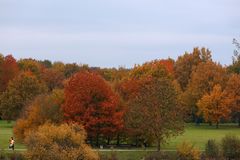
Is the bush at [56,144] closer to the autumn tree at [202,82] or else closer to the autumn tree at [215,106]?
the autumn tree at [215,106]

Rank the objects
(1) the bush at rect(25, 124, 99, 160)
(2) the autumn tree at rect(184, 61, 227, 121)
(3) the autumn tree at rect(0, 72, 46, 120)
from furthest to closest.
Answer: (2) the autumn tree at rect(184, 61, 227, 121) < (3) the autumn tree at rect(0, 72, 46, 120) < (1) the bush at rect(25, 124, 99, 160)

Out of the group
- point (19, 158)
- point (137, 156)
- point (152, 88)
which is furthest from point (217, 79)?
point (19, 158)

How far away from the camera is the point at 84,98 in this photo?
6662 centimetres

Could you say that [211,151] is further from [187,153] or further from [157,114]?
[157,114]

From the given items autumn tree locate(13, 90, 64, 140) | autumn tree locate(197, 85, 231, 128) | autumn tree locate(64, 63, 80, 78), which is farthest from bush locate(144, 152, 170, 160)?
autumn tree locate(64, 63, 80, 78)

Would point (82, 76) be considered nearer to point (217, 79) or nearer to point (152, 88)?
point (152, 88)

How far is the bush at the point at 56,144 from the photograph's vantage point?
46719 mm

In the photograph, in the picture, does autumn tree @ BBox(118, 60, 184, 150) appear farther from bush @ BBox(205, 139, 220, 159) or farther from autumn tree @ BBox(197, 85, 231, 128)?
autumn tree @ BBox(197, 85, 231, 128)

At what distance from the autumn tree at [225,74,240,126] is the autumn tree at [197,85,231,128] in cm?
161

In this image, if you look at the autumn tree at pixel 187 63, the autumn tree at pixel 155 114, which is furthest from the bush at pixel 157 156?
the autumn tree at pixel 187 63

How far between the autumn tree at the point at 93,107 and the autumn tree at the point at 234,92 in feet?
134

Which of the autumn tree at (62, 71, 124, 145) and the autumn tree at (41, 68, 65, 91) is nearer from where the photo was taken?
the autumn tree at (62, 71, 124, 145)

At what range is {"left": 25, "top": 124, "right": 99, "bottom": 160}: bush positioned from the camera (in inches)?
1839

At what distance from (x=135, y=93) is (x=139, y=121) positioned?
32.1 ft
